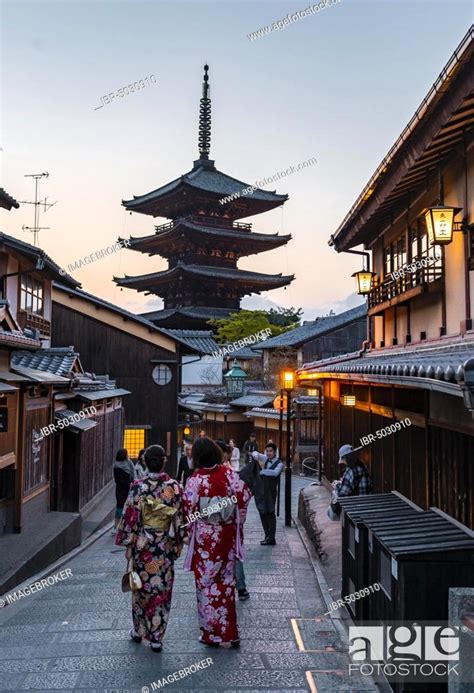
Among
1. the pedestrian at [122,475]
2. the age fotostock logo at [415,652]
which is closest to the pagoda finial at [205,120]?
the pedestrian at [122,475]

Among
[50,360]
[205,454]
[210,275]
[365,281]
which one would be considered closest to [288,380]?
[365,281]

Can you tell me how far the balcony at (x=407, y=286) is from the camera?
29.8 ft

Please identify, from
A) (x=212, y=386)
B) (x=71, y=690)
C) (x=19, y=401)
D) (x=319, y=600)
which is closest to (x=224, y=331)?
(x=212, y=386)

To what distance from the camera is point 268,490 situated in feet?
32.3

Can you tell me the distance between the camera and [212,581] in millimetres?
5648

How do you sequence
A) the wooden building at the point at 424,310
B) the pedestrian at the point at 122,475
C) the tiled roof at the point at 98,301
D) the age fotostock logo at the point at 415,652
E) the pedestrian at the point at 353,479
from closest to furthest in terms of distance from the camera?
the age fotostock logo at the point at 415,652 → the wooden building at the point at 424,310 → the pedestrian at the point at 353,479 → the pedestrian at the point at 122,475 → the tiled roof at the point at 98,301

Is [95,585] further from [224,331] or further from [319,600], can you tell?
[224,331]

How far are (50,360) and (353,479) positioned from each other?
8.26 m

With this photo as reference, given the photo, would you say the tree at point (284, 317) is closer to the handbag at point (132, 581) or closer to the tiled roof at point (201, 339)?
the tiled roof at point (201, 339)

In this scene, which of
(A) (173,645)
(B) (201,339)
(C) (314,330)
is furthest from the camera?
(B) (201,339)

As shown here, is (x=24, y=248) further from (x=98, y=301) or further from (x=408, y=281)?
(x=98, y=301)

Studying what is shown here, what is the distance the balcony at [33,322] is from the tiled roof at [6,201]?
4.59 meters

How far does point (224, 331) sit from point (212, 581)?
112 ft

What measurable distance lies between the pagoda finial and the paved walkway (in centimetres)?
4693
